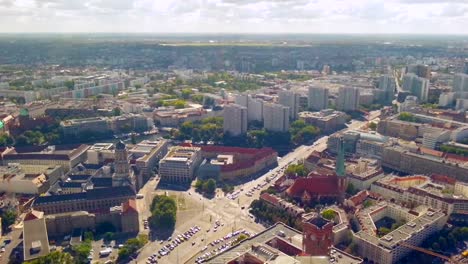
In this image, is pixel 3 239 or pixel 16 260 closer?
pixel 16 260

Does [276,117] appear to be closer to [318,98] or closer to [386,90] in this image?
[318,98]

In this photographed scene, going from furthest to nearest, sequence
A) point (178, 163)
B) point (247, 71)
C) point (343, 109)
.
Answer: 1. point (247, 71)
2. point (343, 109)
3. point (178, 163)

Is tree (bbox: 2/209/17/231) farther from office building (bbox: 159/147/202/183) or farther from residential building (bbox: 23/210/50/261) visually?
office building (bbox: 159/147/202/183)

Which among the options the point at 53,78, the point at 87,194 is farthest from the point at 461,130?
the point at 53,78

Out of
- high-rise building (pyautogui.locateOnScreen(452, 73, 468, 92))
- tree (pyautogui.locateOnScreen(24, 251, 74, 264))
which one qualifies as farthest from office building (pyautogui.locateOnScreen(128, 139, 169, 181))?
high-rise building (pyautogui.locateOnScreen(452, 73, 468, 92))

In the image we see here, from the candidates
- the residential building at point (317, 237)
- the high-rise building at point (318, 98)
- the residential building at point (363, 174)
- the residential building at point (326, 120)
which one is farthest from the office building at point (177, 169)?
the high-rise building at point (318, 98)

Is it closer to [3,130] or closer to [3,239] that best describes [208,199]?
[3,239]
